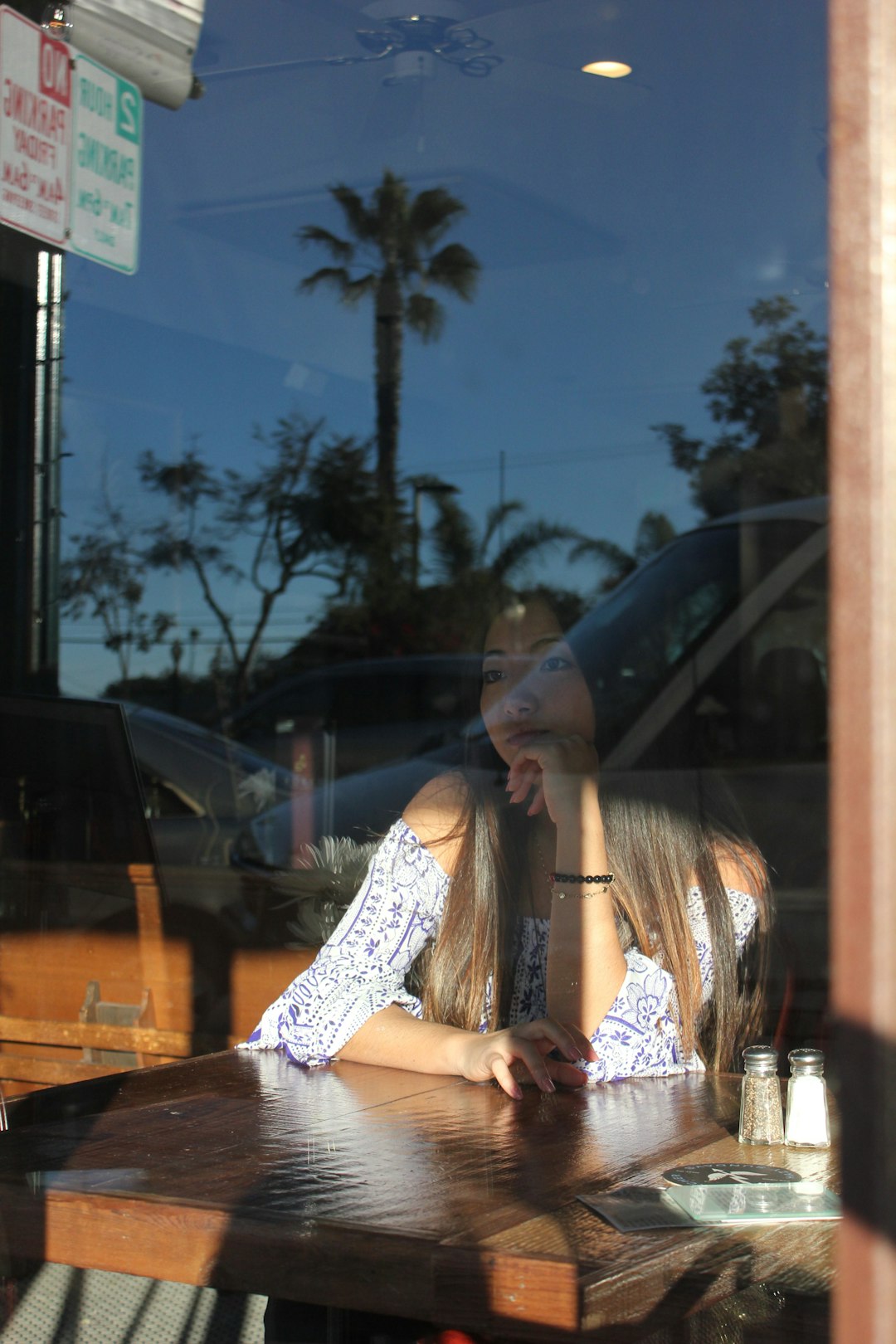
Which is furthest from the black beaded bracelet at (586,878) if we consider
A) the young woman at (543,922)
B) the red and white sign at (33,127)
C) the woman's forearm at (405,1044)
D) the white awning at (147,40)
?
the white awning at (147,40)

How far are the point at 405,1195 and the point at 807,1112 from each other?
47 cm

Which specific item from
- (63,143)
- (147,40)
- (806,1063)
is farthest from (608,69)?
(806,1063)

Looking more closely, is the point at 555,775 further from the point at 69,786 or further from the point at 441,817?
the point at 69,786

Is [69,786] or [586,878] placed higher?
[69,786]

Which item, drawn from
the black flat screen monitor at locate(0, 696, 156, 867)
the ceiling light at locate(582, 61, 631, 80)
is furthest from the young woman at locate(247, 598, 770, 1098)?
the ceiling light at locate(582, 61, 631, 80)

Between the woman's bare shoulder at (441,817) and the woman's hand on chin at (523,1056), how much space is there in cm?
31

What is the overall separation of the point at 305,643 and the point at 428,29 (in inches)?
180

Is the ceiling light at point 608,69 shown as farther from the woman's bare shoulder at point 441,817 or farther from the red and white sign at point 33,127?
the woman's bare shoulder at point 441,817

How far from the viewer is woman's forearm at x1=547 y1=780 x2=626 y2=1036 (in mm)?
1746

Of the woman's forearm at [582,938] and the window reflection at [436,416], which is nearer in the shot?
the woman's forearm at [582,938]

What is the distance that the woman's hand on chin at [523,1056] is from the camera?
1.62 meters

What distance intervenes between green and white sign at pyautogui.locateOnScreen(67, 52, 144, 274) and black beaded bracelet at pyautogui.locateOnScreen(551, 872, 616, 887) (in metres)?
1.40

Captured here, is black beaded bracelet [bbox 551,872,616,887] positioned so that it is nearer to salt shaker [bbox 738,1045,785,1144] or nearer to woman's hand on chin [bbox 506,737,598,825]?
woman's hand on chin [bbox 506,737,598,825]

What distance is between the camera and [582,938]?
1.75 meters
